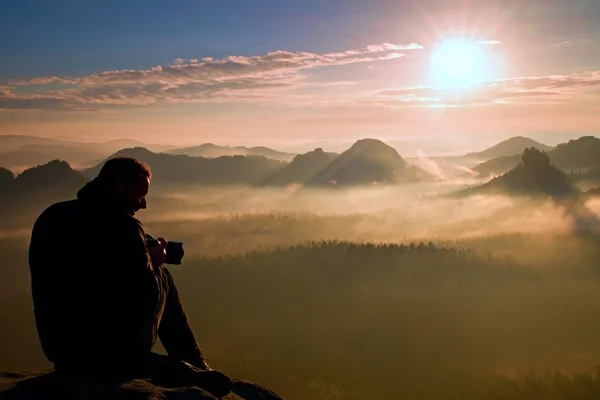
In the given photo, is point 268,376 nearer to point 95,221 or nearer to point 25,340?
point 25,340

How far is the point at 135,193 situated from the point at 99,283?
1.32 meters

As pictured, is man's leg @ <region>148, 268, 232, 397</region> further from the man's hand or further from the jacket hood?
the jacket hood

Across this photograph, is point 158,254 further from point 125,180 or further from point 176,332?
point 176,332

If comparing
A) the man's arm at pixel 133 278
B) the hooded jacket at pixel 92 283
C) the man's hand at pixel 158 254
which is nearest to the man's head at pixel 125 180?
the hooded jacket at pixel 92 283

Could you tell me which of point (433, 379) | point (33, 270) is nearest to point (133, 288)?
point (33, 270)

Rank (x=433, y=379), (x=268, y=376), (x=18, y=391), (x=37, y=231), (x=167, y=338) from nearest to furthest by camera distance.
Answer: (x=18, y=391) < (x=37, y=231) < (x=167, y=338) < (x=268, y=376) < (x=433, y=379)

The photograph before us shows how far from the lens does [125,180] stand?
7277mm

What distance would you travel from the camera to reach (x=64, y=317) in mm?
6961

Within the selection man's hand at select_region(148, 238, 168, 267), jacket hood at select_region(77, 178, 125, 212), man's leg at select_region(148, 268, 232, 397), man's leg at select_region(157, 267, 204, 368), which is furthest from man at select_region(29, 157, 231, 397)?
man's leg at select_region(157, 267, 204, 368)

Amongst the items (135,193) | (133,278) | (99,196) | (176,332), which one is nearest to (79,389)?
(133,278)

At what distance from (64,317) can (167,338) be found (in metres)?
1.84

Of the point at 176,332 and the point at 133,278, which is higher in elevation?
the point at 133,278

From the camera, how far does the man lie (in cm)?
685

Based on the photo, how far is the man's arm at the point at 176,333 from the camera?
8297 mm
